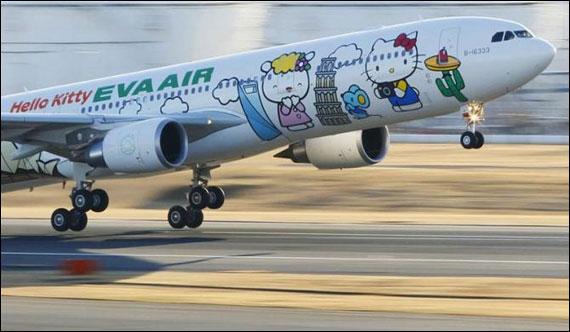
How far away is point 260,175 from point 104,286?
1116 inches

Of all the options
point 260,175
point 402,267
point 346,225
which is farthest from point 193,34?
point 402,267

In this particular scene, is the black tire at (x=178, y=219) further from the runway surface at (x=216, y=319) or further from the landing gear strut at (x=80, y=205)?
the runway surface at (x=216, y=319)

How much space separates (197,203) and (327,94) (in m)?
5.68

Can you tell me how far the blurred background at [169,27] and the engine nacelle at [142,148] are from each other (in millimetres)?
46283

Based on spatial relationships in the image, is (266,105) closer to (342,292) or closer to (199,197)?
(199,197)

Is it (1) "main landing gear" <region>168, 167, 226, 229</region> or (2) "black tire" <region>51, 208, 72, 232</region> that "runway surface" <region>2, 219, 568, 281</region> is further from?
(1) "main landing gear" <region>168, 167, 226, 229</region>

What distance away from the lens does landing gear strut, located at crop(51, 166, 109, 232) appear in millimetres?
31469

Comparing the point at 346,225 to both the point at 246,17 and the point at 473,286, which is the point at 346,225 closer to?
the point at 473,286

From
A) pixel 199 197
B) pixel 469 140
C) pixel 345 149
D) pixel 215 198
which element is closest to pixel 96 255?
pixel 199 197

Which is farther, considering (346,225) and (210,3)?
(210,3)

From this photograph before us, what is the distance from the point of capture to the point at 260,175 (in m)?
48.1

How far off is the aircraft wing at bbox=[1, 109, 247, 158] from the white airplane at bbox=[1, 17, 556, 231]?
3 centimetres

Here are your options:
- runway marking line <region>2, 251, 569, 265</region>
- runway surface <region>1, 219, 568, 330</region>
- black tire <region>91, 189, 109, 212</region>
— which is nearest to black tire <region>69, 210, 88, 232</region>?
runway surface <region>1, 219, 568, 330</region>

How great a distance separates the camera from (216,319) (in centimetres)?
1545
